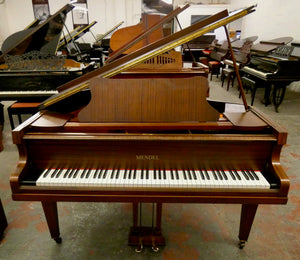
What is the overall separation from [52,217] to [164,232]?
1.05 meters

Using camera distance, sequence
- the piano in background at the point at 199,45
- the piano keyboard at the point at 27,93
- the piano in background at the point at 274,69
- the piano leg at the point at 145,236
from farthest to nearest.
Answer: the piano in background at the point at 199,45 < the piano in background at the point at 274,69 < the piano keyboard at the point at 27,93 < the piano leg at the point at 145,236

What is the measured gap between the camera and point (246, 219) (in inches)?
79.9

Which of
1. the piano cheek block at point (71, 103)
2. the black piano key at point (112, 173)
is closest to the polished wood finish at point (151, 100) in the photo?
the black piano key at point (112, 173)

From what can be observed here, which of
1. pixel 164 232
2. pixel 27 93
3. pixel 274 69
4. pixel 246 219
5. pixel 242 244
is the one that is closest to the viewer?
pixel 246 219

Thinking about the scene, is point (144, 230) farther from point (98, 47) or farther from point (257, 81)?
point (98, 47)

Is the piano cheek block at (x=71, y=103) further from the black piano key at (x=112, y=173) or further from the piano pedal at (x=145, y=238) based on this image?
the piano pedal at (x=145, y=238)

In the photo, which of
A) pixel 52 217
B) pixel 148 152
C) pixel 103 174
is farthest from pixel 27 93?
pixel 148 152

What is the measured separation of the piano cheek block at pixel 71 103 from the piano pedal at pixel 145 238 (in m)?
1.22

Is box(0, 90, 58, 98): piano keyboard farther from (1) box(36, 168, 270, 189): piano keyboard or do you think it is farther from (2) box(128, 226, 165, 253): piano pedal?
(2) box(128, 226, 165, 253): piano pedal

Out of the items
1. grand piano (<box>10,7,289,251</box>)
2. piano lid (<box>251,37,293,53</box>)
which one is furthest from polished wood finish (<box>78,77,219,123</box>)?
piano lid (<box>251,37,293,53</box>)

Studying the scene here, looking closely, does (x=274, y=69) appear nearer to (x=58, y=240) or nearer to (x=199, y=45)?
(x=58, y=240)

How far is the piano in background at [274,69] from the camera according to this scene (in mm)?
5348

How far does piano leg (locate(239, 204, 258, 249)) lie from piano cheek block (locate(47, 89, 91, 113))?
1.73 meters

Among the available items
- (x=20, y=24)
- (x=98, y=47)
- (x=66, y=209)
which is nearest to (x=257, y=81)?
(x=66, y=209)
